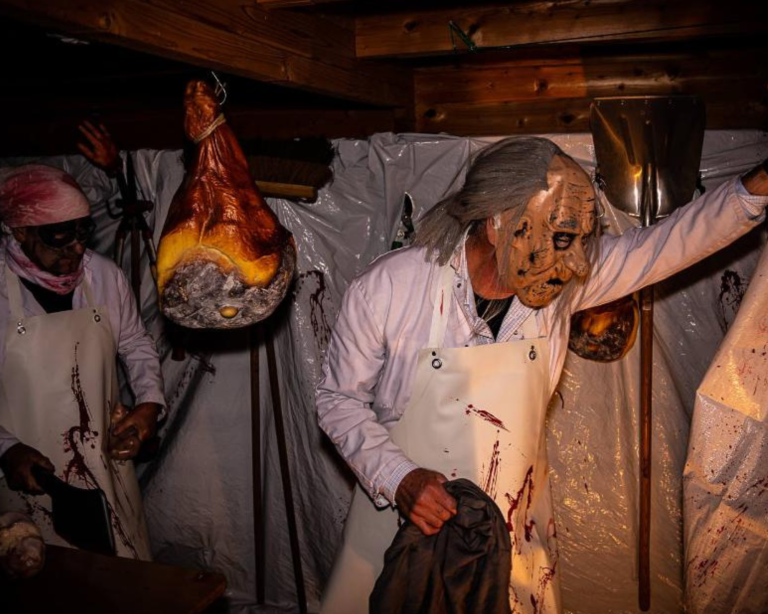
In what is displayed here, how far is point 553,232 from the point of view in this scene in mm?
1891

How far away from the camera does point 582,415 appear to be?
121 inches

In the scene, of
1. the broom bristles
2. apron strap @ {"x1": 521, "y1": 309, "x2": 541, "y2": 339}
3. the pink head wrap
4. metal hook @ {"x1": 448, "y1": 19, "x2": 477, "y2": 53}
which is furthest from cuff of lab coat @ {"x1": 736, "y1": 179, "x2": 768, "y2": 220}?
the pink head wrap

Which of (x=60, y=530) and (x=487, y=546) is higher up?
(x=487, y=546)

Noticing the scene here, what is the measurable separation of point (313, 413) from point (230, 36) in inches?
68.9

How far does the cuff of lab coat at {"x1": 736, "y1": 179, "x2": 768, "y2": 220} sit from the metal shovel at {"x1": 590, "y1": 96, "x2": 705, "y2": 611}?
2.87ft

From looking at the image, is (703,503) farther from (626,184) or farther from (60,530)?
(60,530)

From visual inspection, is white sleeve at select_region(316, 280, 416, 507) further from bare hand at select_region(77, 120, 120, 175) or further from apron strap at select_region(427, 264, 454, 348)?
bare hand at select_region(77, 120, 120, 175)

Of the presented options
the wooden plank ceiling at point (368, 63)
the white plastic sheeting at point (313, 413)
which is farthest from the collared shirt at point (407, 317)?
the wooden plank ceiling at point (368, 63)

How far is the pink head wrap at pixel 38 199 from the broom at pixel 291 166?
71cm

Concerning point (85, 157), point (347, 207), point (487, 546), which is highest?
point (85, 157)

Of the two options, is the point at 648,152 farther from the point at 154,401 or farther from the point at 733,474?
the point at 154,401

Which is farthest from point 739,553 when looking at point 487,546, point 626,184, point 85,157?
point 85,157

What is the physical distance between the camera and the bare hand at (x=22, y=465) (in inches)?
99.1

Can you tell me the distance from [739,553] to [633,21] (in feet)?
6.67
